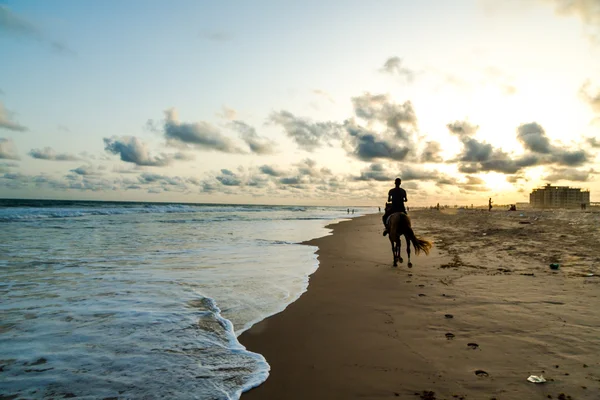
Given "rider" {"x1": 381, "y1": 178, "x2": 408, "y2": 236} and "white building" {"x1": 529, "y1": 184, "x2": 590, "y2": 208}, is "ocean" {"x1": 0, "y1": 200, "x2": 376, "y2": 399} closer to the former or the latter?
"rider" {"x1": 381, "y1": 178, "x2": 408, "y2": 236}

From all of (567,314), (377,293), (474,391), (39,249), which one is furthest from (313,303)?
(39,249)

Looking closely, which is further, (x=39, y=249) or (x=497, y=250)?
(x=39, y=249)

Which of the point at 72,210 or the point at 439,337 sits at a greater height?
the point at 439,337

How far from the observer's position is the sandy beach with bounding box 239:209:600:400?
337cm

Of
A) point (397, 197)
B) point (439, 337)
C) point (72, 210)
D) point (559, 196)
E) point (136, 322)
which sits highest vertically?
point (559, 196)

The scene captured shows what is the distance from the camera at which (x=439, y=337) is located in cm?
460

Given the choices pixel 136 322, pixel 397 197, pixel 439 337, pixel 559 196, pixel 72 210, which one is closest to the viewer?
pixel 439 337

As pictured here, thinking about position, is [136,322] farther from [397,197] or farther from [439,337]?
[397,197]

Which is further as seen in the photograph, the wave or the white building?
the white building

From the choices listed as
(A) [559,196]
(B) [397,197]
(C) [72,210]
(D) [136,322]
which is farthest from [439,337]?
(A) [559,196]

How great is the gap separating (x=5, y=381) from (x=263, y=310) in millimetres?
3665

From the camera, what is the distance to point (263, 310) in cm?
626

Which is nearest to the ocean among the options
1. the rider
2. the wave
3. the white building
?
the rider

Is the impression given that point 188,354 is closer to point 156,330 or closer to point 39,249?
point 156,330
